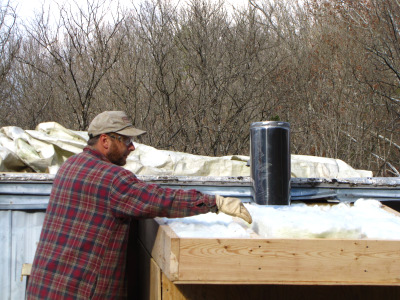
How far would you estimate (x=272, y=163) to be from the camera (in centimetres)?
365

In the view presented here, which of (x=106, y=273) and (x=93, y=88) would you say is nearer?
(x=106, y=273)

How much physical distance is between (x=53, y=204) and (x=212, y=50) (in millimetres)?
9321

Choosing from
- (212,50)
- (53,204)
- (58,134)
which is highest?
(212,50)

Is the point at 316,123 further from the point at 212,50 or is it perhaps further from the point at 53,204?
the point at 53,204

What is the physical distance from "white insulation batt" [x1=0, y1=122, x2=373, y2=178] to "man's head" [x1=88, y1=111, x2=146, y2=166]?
1588 millimetres

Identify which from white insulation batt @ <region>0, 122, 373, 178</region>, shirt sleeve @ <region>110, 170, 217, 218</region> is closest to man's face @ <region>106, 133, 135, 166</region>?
shirt sleeve @ <region>110, 170, 217, 218</region>

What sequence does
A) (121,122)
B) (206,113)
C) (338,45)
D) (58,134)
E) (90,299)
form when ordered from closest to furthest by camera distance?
1. (90,299)
2. (121,122)
3. (58,134)
4. (206,113)
5. (338,45)

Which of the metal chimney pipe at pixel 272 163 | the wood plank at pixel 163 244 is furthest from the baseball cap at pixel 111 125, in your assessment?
the metal chimney pipe at pixel 272 163

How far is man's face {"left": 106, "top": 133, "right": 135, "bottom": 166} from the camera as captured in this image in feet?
10.0

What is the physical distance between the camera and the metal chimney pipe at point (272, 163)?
143 inches

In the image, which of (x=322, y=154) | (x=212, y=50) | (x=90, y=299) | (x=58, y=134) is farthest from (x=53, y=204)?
(x=212, y=50)

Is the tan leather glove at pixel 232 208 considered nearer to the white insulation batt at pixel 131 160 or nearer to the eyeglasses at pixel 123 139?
the eyeglasses at pixel 123 139

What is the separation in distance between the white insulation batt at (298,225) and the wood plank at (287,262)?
0.41 ft

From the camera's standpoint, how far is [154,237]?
277 cm
